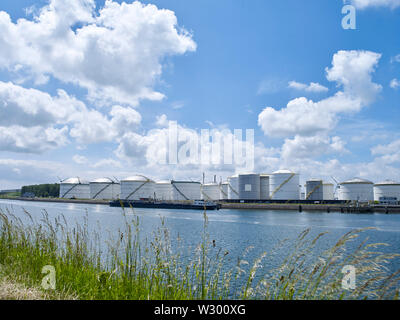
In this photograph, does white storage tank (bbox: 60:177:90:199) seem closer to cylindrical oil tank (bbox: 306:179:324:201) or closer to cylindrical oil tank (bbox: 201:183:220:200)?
cylindrical oil tank (bbox: 201:183:220:200)

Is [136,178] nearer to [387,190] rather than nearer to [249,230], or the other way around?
[387,190]

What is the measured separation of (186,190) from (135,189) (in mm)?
24071

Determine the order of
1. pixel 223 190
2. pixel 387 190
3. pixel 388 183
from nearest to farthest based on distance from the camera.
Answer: pixel 387 190 → pixel 388 183 → pixel 223 190

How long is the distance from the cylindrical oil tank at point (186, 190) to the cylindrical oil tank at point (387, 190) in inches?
2845

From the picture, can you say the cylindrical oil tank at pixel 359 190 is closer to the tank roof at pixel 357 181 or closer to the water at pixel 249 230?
the tank roof at pixel 357 181

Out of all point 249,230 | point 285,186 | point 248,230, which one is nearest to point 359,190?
point 285,186

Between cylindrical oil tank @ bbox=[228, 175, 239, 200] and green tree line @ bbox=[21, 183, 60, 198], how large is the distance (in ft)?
366

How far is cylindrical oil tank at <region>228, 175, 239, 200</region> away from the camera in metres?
116

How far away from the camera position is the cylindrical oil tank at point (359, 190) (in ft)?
326

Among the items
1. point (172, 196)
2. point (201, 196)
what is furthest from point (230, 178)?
point (172, 196)

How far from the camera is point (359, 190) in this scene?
9962 cm

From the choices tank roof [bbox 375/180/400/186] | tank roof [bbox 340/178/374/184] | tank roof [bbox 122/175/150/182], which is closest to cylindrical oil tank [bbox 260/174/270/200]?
tank roof [bbox 340/178/374/184]
